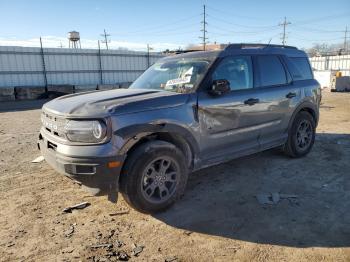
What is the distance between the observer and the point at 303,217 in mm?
3635

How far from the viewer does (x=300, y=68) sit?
18.9 ft

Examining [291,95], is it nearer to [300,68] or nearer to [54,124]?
[300,68]

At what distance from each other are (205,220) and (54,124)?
2.09 meters

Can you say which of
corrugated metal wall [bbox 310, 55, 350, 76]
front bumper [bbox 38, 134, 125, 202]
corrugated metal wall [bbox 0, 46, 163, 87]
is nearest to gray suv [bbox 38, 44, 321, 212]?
front bumper [bbox 38, 134, 125, 202]

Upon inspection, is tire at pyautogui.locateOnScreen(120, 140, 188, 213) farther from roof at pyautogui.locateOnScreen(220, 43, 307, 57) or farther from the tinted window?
the tinted window

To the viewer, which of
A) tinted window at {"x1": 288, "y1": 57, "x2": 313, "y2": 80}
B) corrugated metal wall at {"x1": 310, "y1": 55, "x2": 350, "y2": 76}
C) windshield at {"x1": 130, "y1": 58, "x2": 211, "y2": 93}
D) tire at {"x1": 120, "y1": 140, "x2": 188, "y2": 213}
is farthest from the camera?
corrugated metal wall at {"x1": 310, "y1": 55, "x2": 350, "y2": 76}

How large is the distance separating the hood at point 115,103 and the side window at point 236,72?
0.75 metres

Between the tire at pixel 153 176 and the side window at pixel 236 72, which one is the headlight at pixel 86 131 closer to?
the tire at pixel 153 176

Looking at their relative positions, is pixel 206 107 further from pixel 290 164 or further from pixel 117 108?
pixel 290 164

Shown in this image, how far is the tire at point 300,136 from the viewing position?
5617 mm

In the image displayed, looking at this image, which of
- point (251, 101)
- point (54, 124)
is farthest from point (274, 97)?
point (54, 124)

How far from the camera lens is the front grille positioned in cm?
349

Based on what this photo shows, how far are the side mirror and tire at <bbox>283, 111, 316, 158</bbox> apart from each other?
6.90ft

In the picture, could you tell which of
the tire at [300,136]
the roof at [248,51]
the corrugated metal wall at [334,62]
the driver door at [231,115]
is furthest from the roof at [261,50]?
the corrugated metal wall at [334,62]
